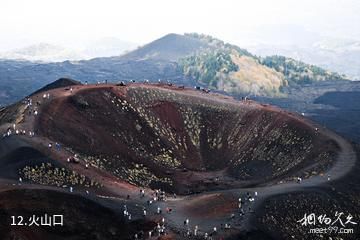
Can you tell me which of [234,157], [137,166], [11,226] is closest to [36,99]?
[137,166]

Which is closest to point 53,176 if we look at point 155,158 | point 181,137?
point 155,158

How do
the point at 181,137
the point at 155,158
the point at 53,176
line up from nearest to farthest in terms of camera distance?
the point at 53,176 < the point at 155,158 < the point at 181,137

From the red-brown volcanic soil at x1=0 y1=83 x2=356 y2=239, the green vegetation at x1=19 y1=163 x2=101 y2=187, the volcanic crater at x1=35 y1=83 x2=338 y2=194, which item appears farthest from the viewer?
the volcanic crater at x1=35 y1=83 x2=338 y2=194

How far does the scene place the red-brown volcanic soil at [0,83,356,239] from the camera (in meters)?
70.0

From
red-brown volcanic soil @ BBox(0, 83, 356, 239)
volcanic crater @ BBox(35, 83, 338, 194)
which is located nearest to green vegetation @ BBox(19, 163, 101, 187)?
red-brown volcanic soil @ BBox(0, 83, 356, 239)

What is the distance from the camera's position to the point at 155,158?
363ft

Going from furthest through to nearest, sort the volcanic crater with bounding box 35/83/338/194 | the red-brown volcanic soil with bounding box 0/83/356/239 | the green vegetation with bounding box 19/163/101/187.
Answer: the volcanic crater with bounding box 35/83/338/194 → the green vegetation with bounding box 19/163/101/187 → the red-brown volcanic soil with bounding box 0/83/356/239

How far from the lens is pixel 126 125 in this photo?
116 m

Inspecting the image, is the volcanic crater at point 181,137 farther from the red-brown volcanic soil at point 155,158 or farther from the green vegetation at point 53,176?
the green vegetation at point 53,176

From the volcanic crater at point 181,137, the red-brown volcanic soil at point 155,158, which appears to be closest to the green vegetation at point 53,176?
the red-brown volcanic soil at point 155,158

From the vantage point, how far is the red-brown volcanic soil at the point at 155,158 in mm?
70000

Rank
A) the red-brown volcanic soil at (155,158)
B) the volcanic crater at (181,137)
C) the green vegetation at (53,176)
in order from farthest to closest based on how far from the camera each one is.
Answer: the volcanic crater at (181,137), the green vegetation at (53,176), the red-brown volcanic soil at (155,158)

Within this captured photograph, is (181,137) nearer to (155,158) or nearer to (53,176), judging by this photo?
(155,158)

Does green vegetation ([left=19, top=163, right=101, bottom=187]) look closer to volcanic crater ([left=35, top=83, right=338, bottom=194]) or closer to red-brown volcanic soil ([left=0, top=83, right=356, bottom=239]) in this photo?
red-brown volcanic soil ([left=0, top=83, right=356, bottom=239])
